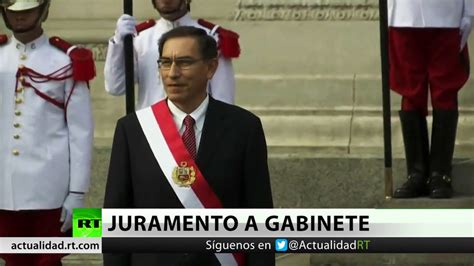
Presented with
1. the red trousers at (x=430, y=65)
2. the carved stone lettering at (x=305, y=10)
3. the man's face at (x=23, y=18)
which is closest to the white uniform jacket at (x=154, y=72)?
the man's face at (x=23, y=18)

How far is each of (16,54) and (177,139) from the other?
1.77m

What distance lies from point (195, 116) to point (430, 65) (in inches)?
126

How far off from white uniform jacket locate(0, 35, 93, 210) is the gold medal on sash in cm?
154

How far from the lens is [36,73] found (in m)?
9.09

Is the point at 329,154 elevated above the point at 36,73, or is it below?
below

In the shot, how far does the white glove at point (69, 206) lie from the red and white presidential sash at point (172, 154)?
4.73 feet

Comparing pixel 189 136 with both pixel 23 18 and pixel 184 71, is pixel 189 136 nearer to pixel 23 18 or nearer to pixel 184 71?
pixel 184 71

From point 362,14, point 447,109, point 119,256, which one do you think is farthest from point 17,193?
point 362,14

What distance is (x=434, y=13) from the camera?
412 inches

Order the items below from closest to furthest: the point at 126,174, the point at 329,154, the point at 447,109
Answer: the point at 126,174, the point at 447,109, the point at 329,154

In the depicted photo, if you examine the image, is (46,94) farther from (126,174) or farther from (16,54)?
(126,174)

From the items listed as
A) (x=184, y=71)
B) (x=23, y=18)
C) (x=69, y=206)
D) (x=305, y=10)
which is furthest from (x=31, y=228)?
(x=305, y=10)

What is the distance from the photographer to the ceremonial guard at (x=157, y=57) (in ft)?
31.1

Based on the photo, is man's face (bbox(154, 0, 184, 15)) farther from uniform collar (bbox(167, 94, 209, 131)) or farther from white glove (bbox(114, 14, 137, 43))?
uniform collar (bbox(167, 94, 209, 131))
